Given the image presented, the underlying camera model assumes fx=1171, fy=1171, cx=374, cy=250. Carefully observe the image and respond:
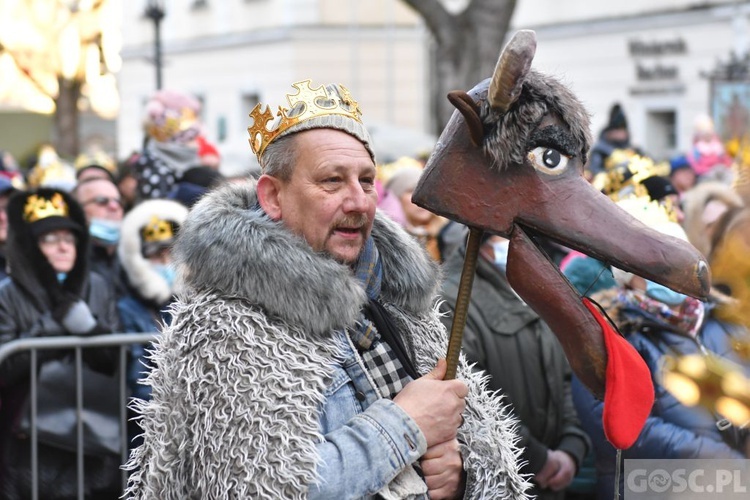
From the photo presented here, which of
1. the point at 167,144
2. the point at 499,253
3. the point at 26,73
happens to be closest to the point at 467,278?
the point at 499,253

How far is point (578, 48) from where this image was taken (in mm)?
21859

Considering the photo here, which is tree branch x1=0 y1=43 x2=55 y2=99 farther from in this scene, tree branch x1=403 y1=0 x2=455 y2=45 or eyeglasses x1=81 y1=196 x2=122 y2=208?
eyeglasses x1=81 y1=196 x2=122 y2=208

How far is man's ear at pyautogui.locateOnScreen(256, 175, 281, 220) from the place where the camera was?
283 centimetres

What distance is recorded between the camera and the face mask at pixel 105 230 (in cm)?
641

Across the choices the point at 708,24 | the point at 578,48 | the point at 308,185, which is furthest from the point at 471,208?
the point at 578,48

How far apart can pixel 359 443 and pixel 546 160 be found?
74 cm

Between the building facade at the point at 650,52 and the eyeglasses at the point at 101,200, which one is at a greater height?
the building facade at the point at 650,52

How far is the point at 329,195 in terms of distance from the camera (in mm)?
2752

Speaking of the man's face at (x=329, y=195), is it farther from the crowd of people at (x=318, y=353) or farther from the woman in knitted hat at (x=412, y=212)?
the woman in knitted hat at (x=412, y=212)

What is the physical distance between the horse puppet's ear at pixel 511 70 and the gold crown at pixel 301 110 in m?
0.47

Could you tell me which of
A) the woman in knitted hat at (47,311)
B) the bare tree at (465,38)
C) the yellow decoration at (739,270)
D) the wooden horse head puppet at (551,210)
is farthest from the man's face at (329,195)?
the bare tree at (465,38)

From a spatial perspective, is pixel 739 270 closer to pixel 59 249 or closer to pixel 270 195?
pixel 270 195

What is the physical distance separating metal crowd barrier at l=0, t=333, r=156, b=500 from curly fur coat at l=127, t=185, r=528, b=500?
212cm

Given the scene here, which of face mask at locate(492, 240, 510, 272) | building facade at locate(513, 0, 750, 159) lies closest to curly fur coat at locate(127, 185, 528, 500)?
face mask at locate(492, 240, 510, 272)
